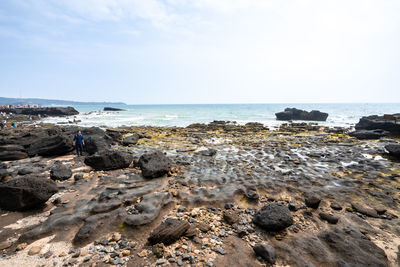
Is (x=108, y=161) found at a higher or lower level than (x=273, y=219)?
higher

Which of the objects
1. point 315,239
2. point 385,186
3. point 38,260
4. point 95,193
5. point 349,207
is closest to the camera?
point 38,260

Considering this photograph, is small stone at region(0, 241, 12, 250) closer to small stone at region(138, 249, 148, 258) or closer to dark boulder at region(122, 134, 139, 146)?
small stone at region(138, 249, 148, 258)

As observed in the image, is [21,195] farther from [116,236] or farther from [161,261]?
[161,261]

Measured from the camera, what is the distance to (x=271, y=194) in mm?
8188

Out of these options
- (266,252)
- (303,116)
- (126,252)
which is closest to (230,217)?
(266,252)

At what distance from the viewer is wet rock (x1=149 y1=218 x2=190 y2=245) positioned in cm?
505

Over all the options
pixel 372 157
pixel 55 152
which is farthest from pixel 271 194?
pixel 55 152

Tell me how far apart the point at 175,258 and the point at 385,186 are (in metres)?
10.8

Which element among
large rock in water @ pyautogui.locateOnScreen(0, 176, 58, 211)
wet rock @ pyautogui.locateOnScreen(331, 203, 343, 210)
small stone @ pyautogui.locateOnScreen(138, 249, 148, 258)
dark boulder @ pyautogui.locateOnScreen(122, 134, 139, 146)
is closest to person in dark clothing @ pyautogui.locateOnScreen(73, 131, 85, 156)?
dark boulder @ pyautogui.locateOnScreen(122, 134, 139, 146)

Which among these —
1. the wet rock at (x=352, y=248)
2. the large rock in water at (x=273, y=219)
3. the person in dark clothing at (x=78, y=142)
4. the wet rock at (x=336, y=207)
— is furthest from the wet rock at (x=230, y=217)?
the person in dark clothing at (x=78, y=142)

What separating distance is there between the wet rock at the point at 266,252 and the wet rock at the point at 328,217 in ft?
9.46

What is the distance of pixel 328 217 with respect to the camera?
6.29 meters

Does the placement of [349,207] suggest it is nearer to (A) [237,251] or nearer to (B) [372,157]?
(A) [237,251]

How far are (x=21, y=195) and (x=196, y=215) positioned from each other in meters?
6.15
